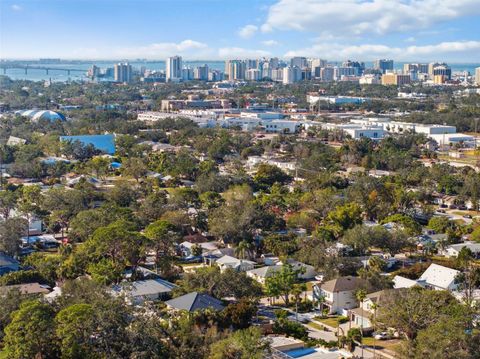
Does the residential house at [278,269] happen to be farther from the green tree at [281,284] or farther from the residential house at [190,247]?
the residential house at [190,247]

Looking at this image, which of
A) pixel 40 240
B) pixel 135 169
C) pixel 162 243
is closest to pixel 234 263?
pixel 162 243

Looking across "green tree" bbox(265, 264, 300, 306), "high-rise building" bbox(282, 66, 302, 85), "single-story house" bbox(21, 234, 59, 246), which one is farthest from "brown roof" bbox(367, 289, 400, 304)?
"high-rise building" bbox(282, 66, 302, 85)

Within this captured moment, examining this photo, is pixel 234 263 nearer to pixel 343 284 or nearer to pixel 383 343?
pixel 343 284

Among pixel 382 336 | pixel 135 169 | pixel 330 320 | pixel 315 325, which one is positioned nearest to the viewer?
pixel 382 336

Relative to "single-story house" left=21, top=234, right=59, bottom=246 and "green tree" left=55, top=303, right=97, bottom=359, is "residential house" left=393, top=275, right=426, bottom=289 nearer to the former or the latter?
"green tree" left=55, top=303, right=97, bottom=359

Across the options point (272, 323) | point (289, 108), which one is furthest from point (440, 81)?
point (272, 323)

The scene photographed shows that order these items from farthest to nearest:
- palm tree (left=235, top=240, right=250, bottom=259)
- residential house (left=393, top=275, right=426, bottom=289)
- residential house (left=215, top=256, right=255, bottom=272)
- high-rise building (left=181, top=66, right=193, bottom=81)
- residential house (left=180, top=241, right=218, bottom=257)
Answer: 1. high-rise building (left=181, top=66, right=193, bottom=81)
2. residential house (left=180, top=241, right=218, bottom=257)
3. palm tree (left=235, top=240, right=250, bottom=259)
4. residential house (left=215, top=256, right=255, bottom=272)
5. residential house (left=393, top=275, right=426, bottom=289)
